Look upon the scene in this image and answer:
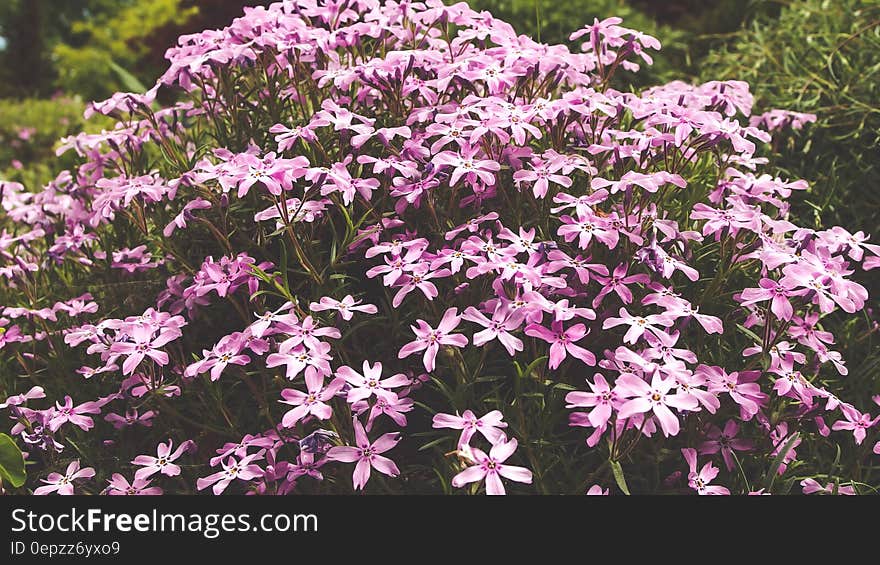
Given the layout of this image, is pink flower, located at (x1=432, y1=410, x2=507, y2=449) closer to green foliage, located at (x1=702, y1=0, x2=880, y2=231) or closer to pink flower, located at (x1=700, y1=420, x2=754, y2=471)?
pink flower, located at (x1=700, y1=420, x2=754, y2=471)

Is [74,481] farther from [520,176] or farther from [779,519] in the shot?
[779,519]

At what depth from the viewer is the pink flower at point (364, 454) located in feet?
5.29

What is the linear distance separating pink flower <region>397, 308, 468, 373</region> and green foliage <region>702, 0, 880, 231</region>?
4.70 feet

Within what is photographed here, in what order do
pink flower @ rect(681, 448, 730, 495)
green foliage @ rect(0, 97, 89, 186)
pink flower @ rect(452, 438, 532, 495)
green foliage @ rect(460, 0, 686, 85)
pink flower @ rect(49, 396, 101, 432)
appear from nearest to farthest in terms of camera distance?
pink flower @ rect(452, 438, 532, 495) < pink flower @ rect(681, 448, 730, 495) < pink flower @ rect(49, 396, 101, 432) < green foliage @ rect(460, 0, 686, 85) < green foliage @ rect(0, 97, 89, 186)

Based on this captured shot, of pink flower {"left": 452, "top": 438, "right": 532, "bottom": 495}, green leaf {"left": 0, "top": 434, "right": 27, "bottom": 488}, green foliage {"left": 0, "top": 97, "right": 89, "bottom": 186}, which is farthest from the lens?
green foliage {"left": 0, "top": 97, "right": 89, "bottom": 186}

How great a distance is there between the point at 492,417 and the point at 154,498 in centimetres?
77

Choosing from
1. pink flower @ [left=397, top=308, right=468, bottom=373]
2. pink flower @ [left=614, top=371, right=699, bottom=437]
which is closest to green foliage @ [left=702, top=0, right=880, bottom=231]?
pink flower @ [left=614, top=371, right=699, bottom=437]

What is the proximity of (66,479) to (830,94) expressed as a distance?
3046 mm

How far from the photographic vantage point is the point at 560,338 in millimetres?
1697

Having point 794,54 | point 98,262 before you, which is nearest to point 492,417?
point 98,262

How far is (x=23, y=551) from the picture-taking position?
64.4 inches

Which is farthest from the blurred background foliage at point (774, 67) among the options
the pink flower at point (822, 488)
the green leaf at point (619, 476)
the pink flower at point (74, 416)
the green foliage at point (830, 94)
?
the pink flower at point (74, 416)

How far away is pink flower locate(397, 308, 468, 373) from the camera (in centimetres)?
165

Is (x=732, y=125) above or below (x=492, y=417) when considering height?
above
